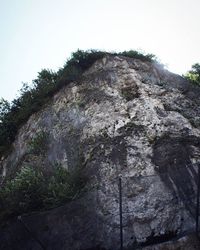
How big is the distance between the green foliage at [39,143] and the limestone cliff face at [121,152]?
247 mm

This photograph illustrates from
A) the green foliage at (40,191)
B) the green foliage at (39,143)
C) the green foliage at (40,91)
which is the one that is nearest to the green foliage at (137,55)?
the green foliage at (40,91)

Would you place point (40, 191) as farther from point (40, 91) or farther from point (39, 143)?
point (40, 91)

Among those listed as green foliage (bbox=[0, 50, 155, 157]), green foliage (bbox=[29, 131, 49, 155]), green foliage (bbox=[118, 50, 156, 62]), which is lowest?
green foliage (bbox=[29, 131, 49, 155])

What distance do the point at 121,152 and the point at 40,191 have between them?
2.61 meters

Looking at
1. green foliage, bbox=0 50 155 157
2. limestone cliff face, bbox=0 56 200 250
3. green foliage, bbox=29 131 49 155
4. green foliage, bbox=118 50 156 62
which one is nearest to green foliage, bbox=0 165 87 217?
limestone cliff face, bbox=0 56 200 250

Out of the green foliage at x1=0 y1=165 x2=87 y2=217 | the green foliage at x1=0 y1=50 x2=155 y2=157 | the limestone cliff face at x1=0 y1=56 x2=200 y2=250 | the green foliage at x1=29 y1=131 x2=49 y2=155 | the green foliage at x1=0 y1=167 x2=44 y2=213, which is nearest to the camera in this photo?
the limestone cliff face at x1=0 y1=56 x2=200 y2=250

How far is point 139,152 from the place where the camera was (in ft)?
31.8

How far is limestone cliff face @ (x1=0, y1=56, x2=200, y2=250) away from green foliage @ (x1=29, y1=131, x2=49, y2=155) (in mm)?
247

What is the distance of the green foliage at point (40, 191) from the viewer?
875cm

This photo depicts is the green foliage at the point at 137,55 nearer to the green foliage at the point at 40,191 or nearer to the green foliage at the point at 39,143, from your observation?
the green foliage at the point at 39,143

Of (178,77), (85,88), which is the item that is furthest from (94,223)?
(178,77)

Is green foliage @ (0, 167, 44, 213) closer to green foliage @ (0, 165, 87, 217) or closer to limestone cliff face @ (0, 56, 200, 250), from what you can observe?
green foliage @ (0, 165, 87, 217)

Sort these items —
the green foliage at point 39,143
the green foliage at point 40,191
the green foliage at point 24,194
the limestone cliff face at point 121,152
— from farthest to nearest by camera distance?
the green foliage at point 39,143
the green foliage at point 24,194
the green foliage at point 40,191
the limestone cliff face at point 121,152

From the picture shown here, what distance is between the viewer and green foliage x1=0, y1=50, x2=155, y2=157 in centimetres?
1472
